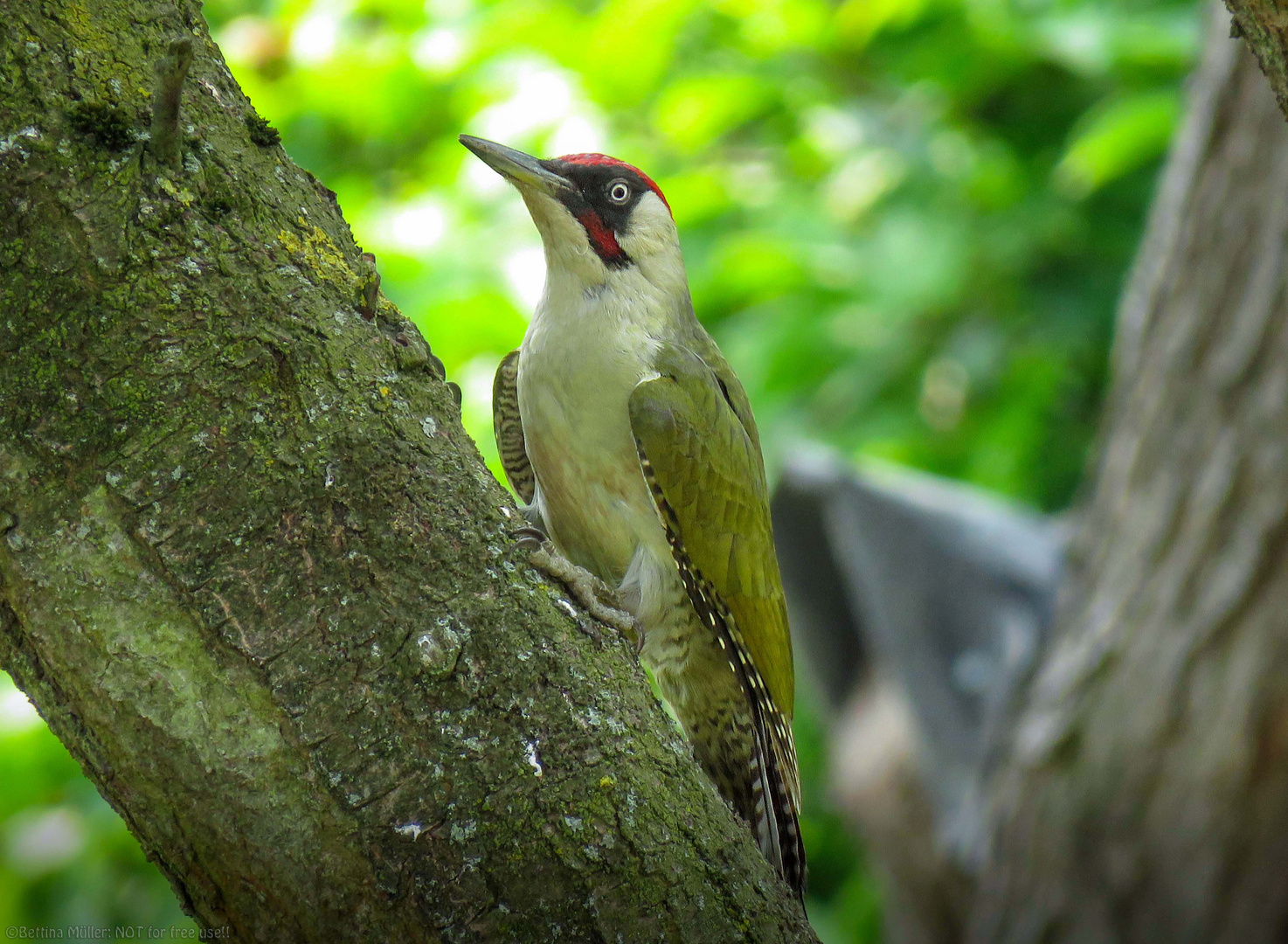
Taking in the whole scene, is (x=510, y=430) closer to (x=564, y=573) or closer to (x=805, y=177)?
(x=564, y=573)

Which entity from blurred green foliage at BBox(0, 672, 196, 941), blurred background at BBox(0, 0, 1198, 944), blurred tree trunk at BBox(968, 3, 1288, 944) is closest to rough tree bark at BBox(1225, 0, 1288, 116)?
blurred tree trunk at BBox(968, 3, 1288, 944)

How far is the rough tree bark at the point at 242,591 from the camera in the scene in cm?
154

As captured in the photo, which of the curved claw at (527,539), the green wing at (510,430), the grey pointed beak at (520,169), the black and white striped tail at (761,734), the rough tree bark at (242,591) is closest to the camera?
the rough tree bark at (242,591)

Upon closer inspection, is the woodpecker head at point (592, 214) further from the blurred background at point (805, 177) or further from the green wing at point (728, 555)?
the blurred background at point (805, 177)

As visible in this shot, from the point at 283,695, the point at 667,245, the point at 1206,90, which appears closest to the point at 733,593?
the point at 667,245

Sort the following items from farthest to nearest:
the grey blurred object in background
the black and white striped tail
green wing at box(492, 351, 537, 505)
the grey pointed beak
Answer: the grey blurred object in background < green wing at box(492, 351, 537, 505) < the grey pointed beak < the black and white striped tail

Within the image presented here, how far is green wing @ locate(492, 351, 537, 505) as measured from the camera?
3.60m

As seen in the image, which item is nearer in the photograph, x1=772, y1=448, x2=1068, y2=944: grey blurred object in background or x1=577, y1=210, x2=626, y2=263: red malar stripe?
x1=577, y1=210, x2=626, y2=263: red malar stripe

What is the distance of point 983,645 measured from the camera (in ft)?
19.2

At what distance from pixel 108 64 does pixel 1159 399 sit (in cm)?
382

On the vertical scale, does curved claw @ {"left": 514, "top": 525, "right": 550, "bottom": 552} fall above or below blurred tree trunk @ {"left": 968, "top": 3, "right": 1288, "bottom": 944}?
below

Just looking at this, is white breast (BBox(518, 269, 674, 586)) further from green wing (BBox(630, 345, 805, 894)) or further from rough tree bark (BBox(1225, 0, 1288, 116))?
rough tree bark (BBox(1225, 0, 1288, 116))

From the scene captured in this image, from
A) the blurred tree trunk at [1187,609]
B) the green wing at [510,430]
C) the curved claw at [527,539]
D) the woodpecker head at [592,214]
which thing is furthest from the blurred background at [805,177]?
the curved claw at [527,539]

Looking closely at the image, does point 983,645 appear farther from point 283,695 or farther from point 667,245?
point 283,695
